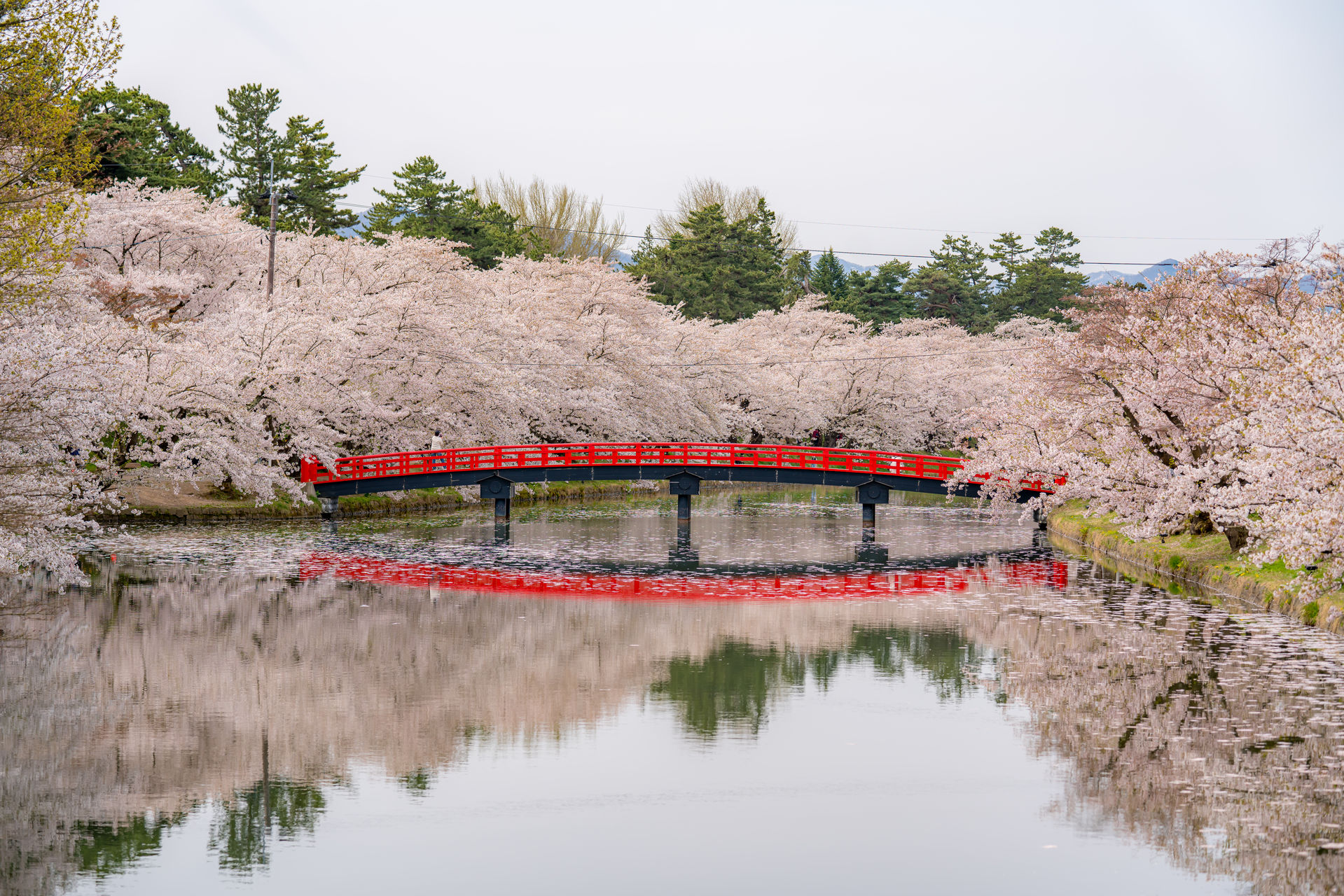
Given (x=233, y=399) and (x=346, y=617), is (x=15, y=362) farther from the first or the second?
(x=233, y=399)

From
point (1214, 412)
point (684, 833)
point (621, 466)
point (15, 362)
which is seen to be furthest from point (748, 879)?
point (621, 466)

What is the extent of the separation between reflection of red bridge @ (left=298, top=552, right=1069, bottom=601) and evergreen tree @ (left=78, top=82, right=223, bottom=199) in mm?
20475

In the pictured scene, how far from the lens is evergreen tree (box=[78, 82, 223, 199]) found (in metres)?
46.8

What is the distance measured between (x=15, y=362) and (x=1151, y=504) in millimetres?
23196

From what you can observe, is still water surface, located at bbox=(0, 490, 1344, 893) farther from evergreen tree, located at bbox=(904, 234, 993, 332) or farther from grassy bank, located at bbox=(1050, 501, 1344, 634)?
evergreen tree, located at bbox=(904, 234, 993, 332)

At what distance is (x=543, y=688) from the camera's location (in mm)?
A: 16922

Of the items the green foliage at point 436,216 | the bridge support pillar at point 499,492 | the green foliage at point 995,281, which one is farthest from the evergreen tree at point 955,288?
the bridge support pillar at point 499,492

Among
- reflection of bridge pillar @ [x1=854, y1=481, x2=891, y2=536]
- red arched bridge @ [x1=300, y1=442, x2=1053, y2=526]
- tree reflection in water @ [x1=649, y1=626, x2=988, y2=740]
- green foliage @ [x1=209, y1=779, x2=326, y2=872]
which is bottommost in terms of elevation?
tree reflection in water @ [x1=649, y1=626, x2=988, y2=740]

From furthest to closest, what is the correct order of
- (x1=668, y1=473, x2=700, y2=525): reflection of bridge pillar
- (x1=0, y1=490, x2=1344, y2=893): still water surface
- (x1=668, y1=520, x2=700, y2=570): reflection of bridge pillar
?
(x1=668, y1=473, x2=700, y2=525): reflection of bridge pillar < (x1=668, y1=520, x2=700, y2=570): reflection of bridge pillar < (x1=0, y1=490, x2=1344, y2=893): still water surface

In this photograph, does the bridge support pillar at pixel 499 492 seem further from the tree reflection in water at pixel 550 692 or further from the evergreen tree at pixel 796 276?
the evergreen tree at pixel 796 276

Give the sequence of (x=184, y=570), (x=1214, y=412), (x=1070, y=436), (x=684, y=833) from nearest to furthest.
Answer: (x=684, y=833)
(x=1214, y=412)
(x=184, y=570)
(x=1070, y=436)

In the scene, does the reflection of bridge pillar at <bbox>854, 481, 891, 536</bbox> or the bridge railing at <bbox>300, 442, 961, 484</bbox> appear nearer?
the bridge railing at <bbox>300, 442, 961, 484</bbox>

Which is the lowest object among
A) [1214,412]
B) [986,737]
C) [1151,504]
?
[986,737]

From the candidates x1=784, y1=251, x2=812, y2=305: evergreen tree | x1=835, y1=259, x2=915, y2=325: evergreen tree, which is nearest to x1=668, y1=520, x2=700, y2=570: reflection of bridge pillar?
x1=784, y1=251, x2=812, y2=305: evergreen tree
